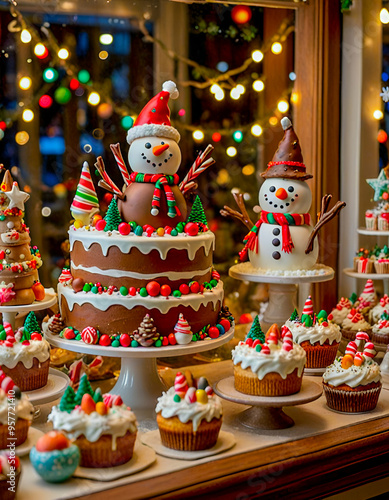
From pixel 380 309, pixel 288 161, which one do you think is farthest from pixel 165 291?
pixel 380 309

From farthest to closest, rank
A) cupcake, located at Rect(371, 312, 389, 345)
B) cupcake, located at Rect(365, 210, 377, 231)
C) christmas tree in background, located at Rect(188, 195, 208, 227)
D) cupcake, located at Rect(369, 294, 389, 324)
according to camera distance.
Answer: cupcake, located at Rect(365, 210, 377, 231), cupcake, located at Rect(369, 294, 389, 324), cupcake, located at Rect(371, 312, 389, 345), christmas tree in background, located at Rect(188, 195, 208, 227)

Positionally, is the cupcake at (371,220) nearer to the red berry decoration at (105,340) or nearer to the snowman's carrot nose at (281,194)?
the snowman's carrot nose at (281,194)

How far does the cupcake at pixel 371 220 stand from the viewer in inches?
152

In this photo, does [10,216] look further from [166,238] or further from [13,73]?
[13,73]

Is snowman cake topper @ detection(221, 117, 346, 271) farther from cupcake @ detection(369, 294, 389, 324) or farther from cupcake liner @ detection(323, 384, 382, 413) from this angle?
cupcake liner @ detection(323, 384, 382, 413)

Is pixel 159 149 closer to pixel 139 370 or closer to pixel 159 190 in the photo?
pixel 159 190

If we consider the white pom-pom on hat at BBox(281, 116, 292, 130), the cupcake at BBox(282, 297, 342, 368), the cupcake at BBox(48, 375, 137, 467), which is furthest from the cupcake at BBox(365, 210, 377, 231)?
the cupcake at BBox(48, 375, 137, 467)

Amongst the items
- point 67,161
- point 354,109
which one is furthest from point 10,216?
point 354,109

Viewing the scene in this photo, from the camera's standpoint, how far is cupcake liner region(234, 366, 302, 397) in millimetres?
2500

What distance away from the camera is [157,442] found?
241cm

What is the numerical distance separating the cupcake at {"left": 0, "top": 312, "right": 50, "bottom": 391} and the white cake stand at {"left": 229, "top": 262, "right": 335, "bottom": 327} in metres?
1.19

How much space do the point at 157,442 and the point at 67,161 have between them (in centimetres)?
175

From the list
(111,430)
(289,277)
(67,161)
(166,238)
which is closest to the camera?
(111,430)

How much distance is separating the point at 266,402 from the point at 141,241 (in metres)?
0.73
